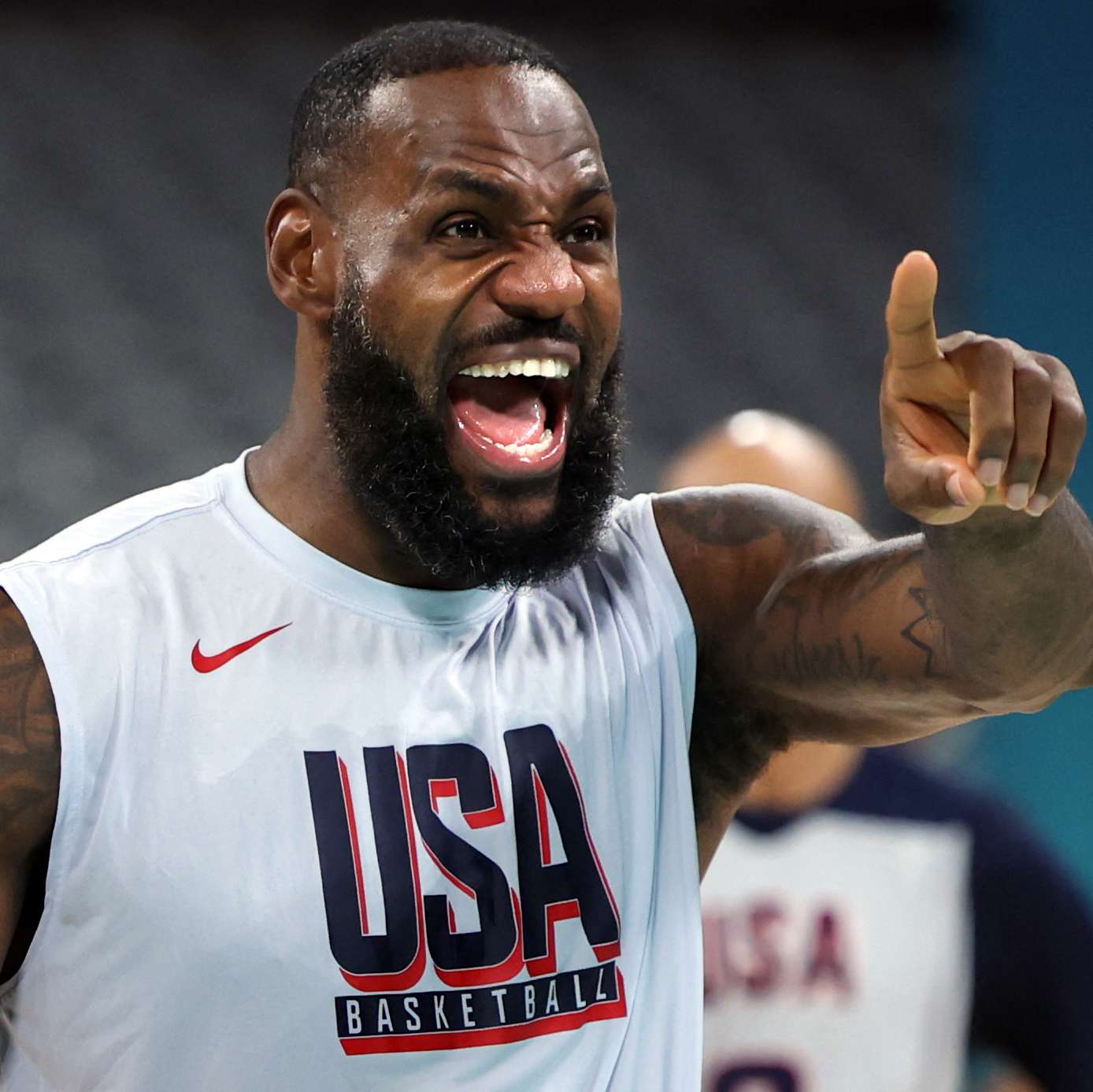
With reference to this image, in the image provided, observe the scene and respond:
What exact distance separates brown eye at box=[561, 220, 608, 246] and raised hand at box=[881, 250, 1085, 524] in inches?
16.5

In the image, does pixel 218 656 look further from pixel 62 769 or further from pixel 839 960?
pixel 839 960

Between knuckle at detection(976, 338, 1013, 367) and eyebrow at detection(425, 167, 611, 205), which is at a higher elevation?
eyebrow at detection(425, 167, 611, 205)

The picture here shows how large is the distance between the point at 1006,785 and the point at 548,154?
2026mm

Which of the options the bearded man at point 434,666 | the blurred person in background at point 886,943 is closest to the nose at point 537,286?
the bearded man at point 434,666

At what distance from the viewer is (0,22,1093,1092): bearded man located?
157 cm

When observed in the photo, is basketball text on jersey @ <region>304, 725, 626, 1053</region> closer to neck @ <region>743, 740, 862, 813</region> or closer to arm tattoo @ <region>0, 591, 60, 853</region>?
arm tattoo @ <region>0, 591, 60, 853</region>

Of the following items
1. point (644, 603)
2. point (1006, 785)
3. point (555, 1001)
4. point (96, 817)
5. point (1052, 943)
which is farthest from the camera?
point (1006, 785)

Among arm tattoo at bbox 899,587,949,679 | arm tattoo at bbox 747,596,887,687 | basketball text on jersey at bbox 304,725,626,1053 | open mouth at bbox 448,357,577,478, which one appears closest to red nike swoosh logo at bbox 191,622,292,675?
basketball text on jersey at bbox 304,725,626,1053

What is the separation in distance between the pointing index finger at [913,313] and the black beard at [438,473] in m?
0.40

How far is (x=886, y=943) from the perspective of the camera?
2.43 meters

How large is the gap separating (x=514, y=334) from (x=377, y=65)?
0.31 m

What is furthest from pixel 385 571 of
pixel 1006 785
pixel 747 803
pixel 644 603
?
pixel 1006 785

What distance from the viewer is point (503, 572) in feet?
5.63

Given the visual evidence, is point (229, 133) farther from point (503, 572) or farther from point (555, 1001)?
point (555, 1001)
